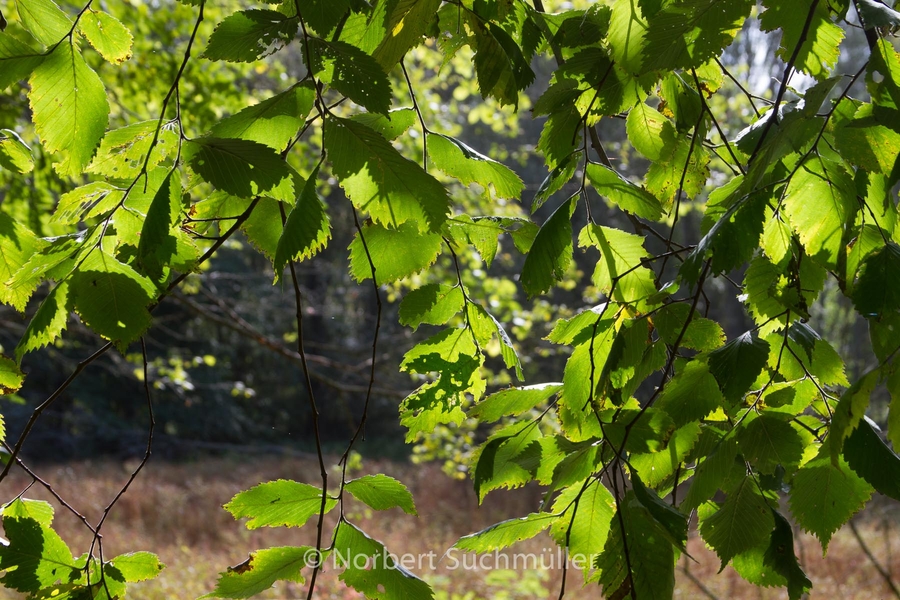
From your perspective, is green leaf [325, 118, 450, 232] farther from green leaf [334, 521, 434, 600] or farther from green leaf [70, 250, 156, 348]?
green leaf [334, 521, 434, 600]

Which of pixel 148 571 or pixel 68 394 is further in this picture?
pixel 68 394

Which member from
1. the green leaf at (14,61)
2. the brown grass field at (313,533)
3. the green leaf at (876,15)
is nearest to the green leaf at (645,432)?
the green leaf at (876,15)

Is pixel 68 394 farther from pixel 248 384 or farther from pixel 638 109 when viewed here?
pixel 638 109

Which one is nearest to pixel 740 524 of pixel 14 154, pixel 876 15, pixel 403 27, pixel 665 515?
pixel 665 515

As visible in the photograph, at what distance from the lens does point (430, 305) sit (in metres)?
0.92

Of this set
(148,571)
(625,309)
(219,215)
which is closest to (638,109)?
(625,309)

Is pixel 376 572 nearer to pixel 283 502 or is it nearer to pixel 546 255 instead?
pixel 283 502

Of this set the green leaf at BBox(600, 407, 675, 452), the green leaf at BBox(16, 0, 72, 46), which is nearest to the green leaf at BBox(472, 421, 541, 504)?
the green leaf at BBox(600, 407, 675, 452)

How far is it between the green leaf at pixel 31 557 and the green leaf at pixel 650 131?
0.86 metres

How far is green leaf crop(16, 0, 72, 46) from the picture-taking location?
30.0 inches

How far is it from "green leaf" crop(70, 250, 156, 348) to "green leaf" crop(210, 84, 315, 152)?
0.19 meters

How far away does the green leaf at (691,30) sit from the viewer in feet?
2.31

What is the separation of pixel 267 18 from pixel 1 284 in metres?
0.43

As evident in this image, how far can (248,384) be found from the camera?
14125 mm
